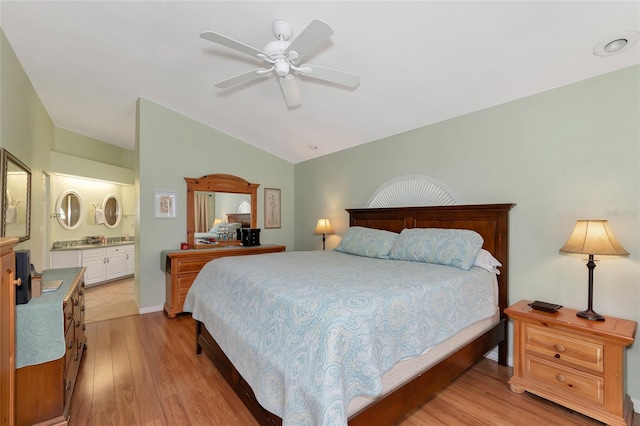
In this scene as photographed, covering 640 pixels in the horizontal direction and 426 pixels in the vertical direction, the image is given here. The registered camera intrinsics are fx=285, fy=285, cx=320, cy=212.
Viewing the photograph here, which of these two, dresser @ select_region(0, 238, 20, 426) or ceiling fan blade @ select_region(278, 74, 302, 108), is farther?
ceiling fan blade @ select_region(278, 74, 302, 108)

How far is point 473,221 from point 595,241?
3.19 feet

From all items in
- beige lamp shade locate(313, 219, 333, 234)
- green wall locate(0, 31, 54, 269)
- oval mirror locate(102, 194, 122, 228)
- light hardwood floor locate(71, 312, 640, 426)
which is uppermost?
green wall locate(0, 31, 54, 269)

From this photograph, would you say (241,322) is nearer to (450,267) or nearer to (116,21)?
(450,267)

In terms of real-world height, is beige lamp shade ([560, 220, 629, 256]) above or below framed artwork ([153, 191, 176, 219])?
below

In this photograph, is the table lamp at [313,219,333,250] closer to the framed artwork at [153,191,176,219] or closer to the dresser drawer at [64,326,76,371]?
the framed artwork at [153,191,176,219]

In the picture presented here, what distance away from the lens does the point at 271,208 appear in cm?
527

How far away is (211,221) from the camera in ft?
15.1

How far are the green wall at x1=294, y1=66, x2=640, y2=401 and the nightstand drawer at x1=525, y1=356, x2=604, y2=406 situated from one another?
1.54 ft

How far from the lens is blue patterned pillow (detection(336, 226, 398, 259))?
10.1ft

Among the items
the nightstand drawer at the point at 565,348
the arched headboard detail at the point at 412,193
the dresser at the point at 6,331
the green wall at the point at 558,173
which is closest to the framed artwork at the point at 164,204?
the dresser at the point at 6,331

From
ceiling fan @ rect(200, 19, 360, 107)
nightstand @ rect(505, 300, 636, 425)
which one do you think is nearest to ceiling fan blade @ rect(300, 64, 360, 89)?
ceiling fan @ rect(200, 19, 360, 107)

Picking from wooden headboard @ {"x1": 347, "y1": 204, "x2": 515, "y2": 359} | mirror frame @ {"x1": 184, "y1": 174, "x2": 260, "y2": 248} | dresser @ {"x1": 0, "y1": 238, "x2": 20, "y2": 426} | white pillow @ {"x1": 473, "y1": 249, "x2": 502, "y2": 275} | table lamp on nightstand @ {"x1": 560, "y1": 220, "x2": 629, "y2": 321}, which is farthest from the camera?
mirror frame @ {"x1": 184, "y1": 174, "x2": 260, "y2": 248}

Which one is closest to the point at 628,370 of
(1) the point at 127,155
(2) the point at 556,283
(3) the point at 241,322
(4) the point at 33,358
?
(2) the point at 556,283

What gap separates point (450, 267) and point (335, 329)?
1.56 m
